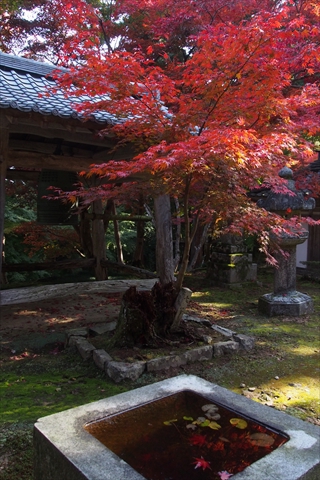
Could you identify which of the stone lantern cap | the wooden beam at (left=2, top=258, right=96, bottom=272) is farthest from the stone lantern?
the wooden beam at (left=2, top=258, right=96, bottom=272)

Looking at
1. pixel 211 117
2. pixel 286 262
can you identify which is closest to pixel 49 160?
pixel 211 117

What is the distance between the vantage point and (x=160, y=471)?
1.68 meters

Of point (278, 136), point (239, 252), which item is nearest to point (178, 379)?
point (278, 136)

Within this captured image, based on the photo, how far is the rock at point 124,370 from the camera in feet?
11.6

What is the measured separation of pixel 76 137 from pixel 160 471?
4844mm

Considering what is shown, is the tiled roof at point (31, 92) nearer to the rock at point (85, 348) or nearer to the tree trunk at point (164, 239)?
the tree trunk at point (164, 239)

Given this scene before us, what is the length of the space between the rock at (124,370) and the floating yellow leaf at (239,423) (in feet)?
5.61

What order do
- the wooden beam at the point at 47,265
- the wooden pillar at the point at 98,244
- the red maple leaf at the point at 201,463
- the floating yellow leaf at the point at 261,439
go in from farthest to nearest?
1. the wooden pillar at the point at 98,244
2. the wooden beam at the point at 47,265
3. the floating yellow leaf at the point at 261,439
4. the red maple leaf at the point at 201,463

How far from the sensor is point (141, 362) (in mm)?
3709

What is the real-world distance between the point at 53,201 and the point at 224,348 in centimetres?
394

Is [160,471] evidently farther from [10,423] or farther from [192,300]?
[192,300]

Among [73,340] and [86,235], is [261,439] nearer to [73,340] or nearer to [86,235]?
[73,340]

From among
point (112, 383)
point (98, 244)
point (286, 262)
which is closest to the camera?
point (112, 383)

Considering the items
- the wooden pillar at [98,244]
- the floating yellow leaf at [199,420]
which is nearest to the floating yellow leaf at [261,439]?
the floating yellow leaf at [199,420]
